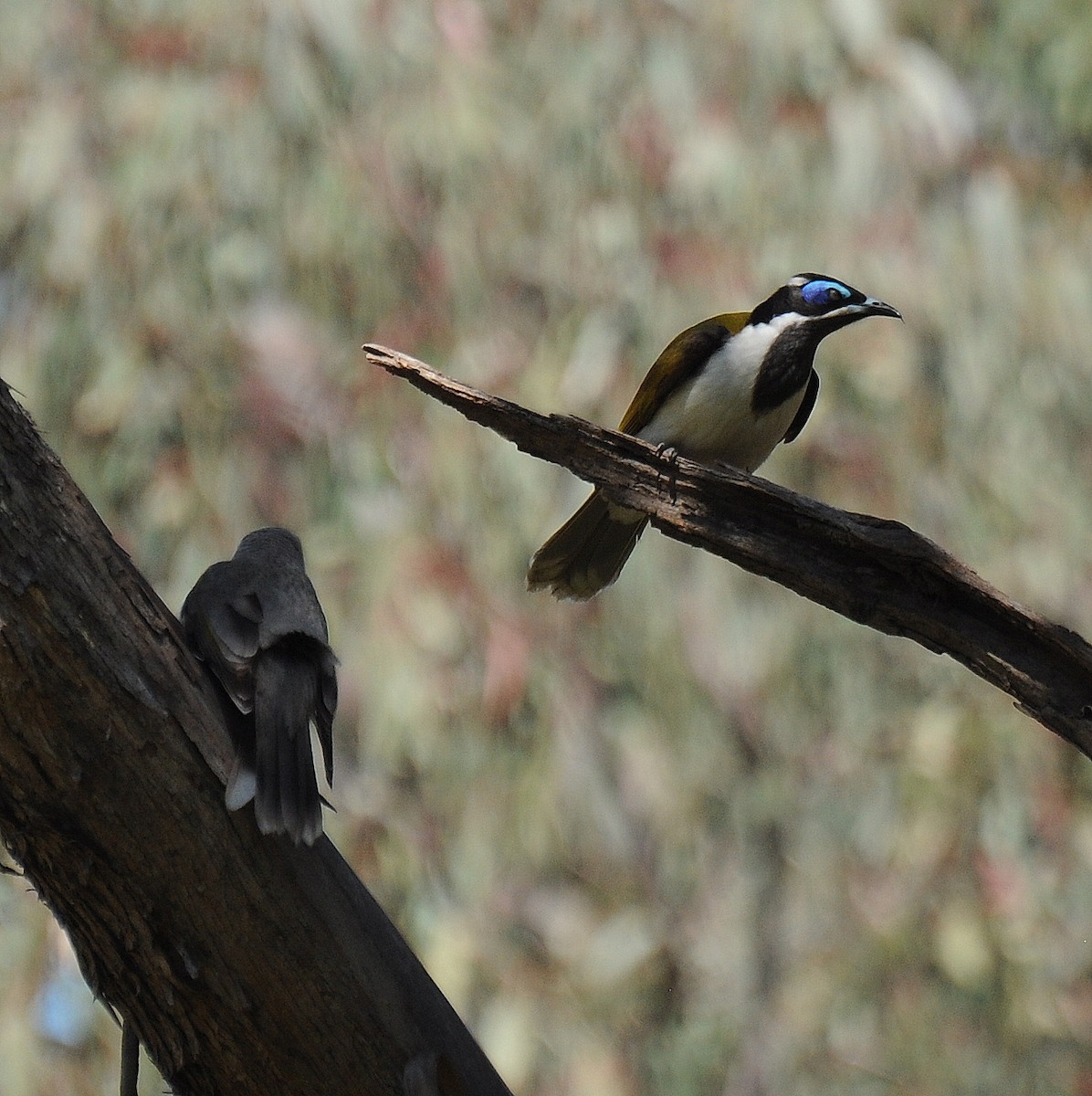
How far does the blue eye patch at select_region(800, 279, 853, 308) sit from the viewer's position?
3828 mm

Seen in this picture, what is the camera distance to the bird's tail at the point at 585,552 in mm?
3799

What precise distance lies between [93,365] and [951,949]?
3.19 meters

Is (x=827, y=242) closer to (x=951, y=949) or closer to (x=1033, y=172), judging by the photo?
(x=1033, y=172)

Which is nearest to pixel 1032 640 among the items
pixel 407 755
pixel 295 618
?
pixel 295 618

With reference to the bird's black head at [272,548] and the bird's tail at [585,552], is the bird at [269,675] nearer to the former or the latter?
the bird's black head at [272,548]

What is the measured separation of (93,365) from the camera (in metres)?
5.60

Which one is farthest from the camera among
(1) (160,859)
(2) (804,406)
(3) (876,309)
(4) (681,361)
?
(2) (804,406)

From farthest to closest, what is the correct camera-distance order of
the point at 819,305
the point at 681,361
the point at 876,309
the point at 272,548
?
the point at 681,361 → the point at 819,305 → the point at 876,309 → the point at 272,548

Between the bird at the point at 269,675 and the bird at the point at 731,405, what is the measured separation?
1.02m

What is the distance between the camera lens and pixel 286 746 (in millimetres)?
2494

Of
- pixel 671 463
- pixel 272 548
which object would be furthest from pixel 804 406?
pixel 272 548

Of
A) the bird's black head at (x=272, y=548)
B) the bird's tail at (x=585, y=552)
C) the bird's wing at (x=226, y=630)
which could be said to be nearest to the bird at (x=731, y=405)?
the bird's tail at (x=585, y=552)

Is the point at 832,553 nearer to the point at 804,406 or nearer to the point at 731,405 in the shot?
the point at 731,405

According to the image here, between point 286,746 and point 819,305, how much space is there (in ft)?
5.94
